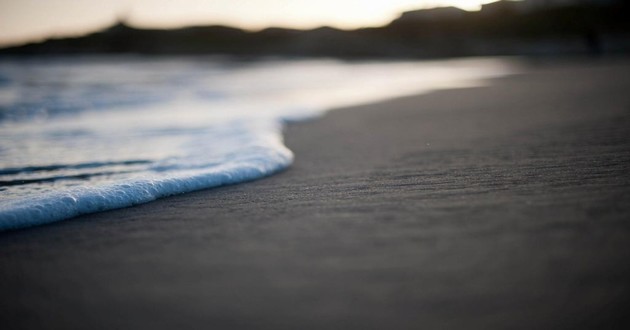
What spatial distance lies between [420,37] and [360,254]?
49.2 m

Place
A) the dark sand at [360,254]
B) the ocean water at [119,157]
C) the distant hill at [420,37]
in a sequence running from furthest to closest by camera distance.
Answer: the distant hill at [420,37] → the ocean water at [119,157] → the dark sand at [360,254]

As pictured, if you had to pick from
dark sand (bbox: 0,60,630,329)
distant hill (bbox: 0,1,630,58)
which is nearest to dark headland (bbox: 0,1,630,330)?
dark sand (bbox: 0,60,630,329)

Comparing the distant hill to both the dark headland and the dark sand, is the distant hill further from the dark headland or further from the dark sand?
the dark sand

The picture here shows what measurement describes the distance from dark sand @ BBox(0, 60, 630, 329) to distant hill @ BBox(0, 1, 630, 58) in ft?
69.5

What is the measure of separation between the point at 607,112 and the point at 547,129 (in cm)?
98

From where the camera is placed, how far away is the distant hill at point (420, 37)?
31594 millimetres

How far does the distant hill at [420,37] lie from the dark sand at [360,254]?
21.2 meters

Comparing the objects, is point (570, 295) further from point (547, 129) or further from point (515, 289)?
point (547, 129)

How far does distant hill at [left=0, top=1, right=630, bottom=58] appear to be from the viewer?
31594 millimetres

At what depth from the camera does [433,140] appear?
3.56 metres

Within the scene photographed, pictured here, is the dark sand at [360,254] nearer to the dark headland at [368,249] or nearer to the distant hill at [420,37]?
the dark headland at [368,249]

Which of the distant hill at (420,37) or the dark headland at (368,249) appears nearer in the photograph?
the dark headland at (368,249)

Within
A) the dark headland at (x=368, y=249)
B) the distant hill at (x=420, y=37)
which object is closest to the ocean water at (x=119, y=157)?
the dark headland at (x=368, y=249)

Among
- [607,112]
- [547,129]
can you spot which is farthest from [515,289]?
[607,112]
